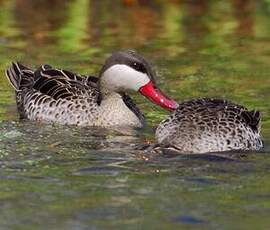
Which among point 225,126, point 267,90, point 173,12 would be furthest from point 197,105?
point 173,12

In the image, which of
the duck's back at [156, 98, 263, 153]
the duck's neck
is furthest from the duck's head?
the duck's back at [156, 98, 263, 153]

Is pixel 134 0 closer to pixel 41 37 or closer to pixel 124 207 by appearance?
pixel 41 37

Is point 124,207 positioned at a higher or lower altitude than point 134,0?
lower

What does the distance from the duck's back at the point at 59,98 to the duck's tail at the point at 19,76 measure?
11.3 inches

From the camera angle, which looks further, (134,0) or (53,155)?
(134,0)

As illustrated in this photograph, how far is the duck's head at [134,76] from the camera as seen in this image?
13.6 metres

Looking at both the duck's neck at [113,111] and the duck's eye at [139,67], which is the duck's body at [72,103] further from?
the duck's eye at [139,67]

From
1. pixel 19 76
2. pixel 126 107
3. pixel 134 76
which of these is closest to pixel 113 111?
pixel 126 107

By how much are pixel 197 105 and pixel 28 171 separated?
7.67ft

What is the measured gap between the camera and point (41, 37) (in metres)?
19.7

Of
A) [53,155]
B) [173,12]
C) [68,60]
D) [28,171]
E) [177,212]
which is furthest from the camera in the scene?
[173,12]

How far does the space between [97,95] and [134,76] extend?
35.3 inches

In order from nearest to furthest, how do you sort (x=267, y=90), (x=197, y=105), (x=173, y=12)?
(x=197, y=105) < (x=267, y=90) < (x=173, y=12)

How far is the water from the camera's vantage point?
969cm
